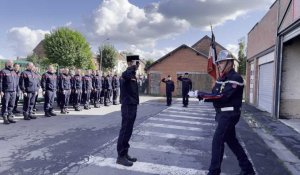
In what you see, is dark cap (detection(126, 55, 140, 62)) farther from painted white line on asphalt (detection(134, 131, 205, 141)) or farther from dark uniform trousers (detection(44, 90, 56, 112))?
dark uniform trousers (detection(44, 90, 56, 112))

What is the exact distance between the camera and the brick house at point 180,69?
3231 cm

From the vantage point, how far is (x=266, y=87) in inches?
599

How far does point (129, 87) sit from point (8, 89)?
5976 mm

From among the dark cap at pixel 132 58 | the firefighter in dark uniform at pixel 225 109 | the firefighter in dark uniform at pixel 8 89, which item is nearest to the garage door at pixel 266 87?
the firefighter in dark uniform at pixel 225 109

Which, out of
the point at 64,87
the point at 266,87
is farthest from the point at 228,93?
the point at 266,87

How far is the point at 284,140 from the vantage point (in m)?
7.98

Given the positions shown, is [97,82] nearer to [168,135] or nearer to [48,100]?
[48,100]

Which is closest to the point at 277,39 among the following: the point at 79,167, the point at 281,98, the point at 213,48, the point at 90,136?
the point at 281,98

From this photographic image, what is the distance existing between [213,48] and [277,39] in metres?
5.87

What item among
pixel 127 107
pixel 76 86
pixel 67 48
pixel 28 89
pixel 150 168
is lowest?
pixel 150 168

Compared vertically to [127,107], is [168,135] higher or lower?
lower

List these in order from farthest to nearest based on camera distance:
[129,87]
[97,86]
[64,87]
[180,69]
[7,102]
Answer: [180,69], [97,86], [64,87], [7,102], [129,87]

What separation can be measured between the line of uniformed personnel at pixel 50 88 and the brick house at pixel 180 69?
1623cm

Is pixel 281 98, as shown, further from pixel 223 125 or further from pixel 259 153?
pixel 223 125
